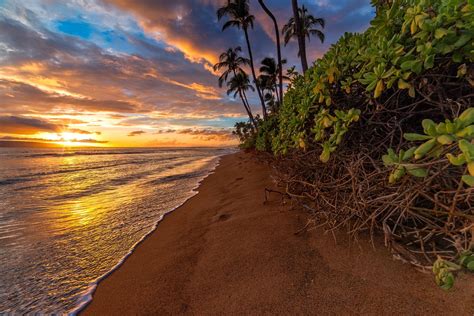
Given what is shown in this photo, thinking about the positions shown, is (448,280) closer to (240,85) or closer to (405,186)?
(405,186)

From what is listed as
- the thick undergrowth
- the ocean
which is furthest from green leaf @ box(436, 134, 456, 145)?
the ocean

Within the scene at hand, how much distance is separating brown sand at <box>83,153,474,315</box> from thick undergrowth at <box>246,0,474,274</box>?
24 centimetres

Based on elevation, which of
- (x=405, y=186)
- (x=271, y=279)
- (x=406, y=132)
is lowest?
(x=271, y=279)

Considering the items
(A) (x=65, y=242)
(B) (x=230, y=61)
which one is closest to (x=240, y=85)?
(B) (x=230, y=61)

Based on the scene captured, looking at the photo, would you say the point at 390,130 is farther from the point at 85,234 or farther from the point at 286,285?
the point at 85,234

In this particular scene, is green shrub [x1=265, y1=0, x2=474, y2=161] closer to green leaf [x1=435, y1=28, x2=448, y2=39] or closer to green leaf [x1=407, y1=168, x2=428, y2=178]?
green leaf [x1=435, y1=28, x2=448, y2=39]

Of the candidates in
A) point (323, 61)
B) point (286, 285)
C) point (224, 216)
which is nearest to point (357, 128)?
point (323, 61)

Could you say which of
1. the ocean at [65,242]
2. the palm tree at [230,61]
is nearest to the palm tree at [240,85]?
the palm tree at [230,61]

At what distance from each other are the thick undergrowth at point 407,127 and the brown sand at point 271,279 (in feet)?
0.77

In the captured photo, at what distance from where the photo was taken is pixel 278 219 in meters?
3.13

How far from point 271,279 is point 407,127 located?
1.81 metres

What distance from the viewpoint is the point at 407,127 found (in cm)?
202

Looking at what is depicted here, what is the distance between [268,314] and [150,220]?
3631 millimetres

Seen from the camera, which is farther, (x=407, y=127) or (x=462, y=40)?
(x=407, y=127)
